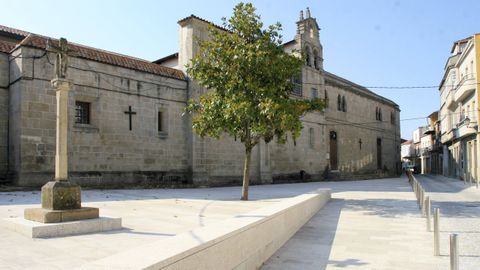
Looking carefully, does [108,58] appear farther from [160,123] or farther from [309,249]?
[309,249]

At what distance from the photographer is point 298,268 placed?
216 inches

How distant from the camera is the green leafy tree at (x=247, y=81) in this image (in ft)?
38.8

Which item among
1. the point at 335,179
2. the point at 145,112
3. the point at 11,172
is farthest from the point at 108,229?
the point at 335,179

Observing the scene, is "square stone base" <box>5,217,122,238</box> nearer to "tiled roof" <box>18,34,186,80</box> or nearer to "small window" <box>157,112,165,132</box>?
"tiled roof" <box>18,34,186,80</box>

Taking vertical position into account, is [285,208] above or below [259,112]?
below

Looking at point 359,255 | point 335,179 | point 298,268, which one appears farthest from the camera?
point 335,179

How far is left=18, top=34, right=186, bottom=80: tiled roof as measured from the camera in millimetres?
15512

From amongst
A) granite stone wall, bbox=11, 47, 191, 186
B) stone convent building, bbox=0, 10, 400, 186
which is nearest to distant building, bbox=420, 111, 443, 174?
stone convent building, bbox=0, 10, 400, 186

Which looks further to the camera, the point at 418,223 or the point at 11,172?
the point at 11,172

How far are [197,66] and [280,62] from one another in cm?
272

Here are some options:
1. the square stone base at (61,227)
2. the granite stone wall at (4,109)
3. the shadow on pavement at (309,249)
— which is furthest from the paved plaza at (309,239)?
the granite stone wall at (4,109)

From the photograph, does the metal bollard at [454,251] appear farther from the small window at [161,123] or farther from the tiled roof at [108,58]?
the small window at [161,123]

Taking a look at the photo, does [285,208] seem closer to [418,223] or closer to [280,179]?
[418,223]

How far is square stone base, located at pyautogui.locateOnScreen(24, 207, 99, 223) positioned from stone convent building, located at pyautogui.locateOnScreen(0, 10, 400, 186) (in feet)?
12.3
